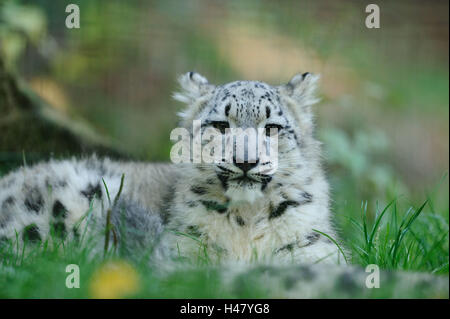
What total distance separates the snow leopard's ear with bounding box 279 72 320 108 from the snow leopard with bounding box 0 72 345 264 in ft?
0.71

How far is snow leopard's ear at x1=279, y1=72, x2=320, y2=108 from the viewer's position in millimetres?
5262

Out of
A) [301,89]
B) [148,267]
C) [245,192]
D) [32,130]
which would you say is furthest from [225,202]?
[32,130]

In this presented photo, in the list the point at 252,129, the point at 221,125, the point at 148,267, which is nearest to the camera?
the point at 148,267

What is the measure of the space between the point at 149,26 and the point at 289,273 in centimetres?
684

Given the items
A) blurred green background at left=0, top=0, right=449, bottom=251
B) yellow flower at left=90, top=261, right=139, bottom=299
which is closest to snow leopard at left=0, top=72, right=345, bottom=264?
yellow flower at left=90, top=261, right=139, bottom=299

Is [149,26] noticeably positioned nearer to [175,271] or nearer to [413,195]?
[413,195]

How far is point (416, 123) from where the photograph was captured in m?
10.2

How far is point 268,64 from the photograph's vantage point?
30.6ft

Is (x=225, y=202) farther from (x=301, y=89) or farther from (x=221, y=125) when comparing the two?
(x=301, y=89)

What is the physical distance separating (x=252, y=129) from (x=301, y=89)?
1.07m

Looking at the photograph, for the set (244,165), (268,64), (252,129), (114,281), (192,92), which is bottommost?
(114,281)

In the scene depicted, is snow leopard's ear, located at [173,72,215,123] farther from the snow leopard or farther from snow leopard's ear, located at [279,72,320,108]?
snow leopard's ear, located at [279,72,320,108]

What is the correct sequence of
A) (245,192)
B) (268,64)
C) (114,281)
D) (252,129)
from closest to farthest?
1. (114,281)
2. (245,192)
3. (252,129)
4. (268,64)

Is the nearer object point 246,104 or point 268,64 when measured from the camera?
point 246,104
